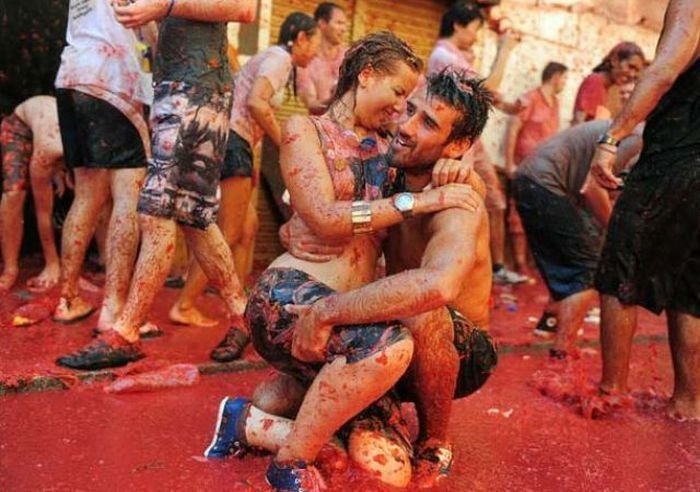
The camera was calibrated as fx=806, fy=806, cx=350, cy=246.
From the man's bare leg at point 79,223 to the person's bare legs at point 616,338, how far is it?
2.71 metres

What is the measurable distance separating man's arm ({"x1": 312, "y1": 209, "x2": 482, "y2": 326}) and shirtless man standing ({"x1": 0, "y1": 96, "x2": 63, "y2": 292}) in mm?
3462

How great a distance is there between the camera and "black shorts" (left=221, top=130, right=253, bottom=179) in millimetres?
4914

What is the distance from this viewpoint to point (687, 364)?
12.5ft

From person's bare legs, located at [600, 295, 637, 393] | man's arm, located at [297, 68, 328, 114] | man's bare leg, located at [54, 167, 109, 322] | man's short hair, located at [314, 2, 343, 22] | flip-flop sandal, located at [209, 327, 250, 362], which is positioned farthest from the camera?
man's short hair, located at [314, 2, 343, 22]

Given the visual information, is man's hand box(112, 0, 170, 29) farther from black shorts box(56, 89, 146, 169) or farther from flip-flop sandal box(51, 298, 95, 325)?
flip-flop sandal box(51, 298, 95, 325)

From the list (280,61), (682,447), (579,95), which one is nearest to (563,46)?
(579,95)

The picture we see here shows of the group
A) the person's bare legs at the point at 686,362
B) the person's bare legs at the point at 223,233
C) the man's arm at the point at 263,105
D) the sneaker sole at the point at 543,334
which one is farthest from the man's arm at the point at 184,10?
the sneaker sole at the point at 543,334

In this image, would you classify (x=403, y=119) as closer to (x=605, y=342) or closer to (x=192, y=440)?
(x=192, y=440)

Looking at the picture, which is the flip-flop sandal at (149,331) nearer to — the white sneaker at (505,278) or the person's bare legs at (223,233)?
the person's bare legs at (223,233)

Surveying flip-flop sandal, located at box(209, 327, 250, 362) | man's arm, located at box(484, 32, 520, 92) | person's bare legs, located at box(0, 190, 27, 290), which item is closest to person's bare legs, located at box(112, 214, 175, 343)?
flip-flop sandal, located at box(209, 327, 250, 362)

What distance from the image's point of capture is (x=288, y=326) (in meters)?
2.56

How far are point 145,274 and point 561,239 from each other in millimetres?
2677

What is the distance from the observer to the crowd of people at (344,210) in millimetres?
2498

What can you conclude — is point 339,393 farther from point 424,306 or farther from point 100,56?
point 100,56
